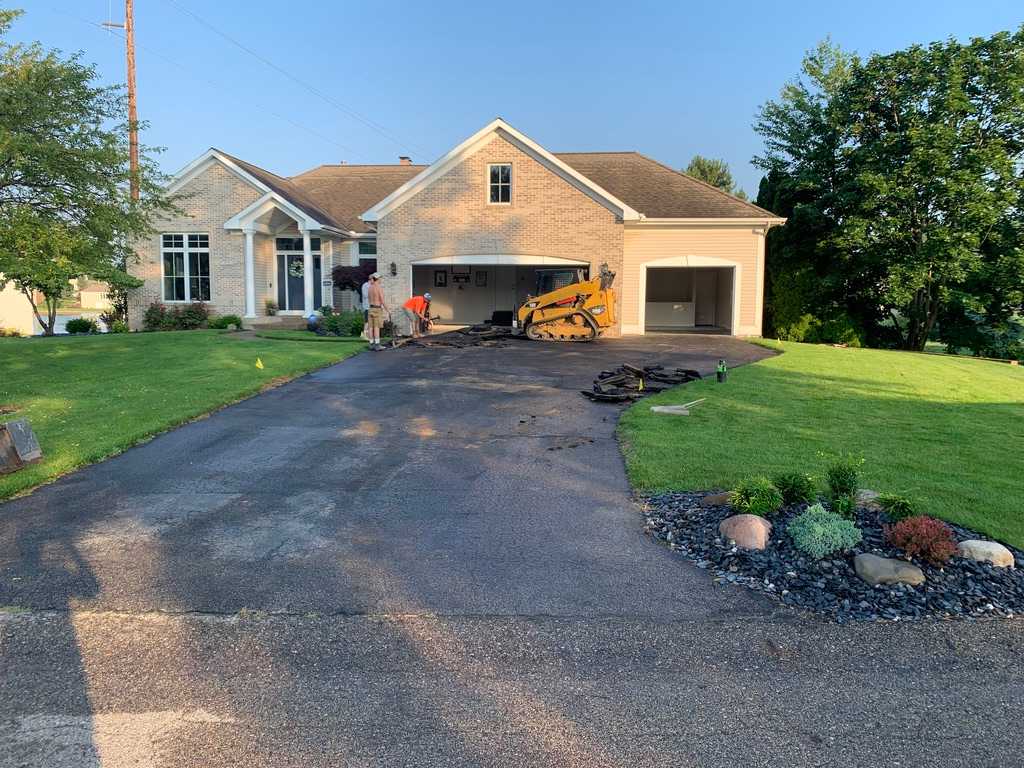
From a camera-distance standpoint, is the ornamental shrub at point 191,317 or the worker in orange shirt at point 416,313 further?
the ornamental shrub at point 191,317

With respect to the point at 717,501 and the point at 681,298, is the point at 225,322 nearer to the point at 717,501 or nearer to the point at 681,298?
A: the point at 681,298

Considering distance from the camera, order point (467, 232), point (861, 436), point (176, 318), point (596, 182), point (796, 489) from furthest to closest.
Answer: point (596, 182)
point (176, 318)
point (467, 232)
point (861, 436)
point (796, 489)

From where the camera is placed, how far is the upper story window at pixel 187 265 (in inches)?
1030

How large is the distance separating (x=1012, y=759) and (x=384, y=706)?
273 cm

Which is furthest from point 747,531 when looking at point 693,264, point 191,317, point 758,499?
point 191,317

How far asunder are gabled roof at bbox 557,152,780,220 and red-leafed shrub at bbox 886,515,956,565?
802 inches

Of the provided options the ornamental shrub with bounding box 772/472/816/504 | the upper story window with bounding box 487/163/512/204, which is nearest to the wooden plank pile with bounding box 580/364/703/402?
the ornamental shrub with bounding box 772/472/816/504

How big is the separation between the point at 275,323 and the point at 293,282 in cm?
265

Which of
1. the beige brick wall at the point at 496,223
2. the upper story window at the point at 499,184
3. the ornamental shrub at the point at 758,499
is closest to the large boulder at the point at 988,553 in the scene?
the ornamental shrub at the point at 758,499

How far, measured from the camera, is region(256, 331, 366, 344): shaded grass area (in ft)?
67.2

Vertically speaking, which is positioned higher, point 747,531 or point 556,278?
point 556,278

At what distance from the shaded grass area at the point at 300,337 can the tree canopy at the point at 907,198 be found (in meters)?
15.1

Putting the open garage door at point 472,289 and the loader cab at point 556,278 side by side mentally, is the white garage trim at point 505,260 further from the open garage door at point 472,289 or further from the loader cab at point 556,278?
the open garage door at point 472,289

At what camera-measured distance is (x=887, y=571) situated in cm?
482
